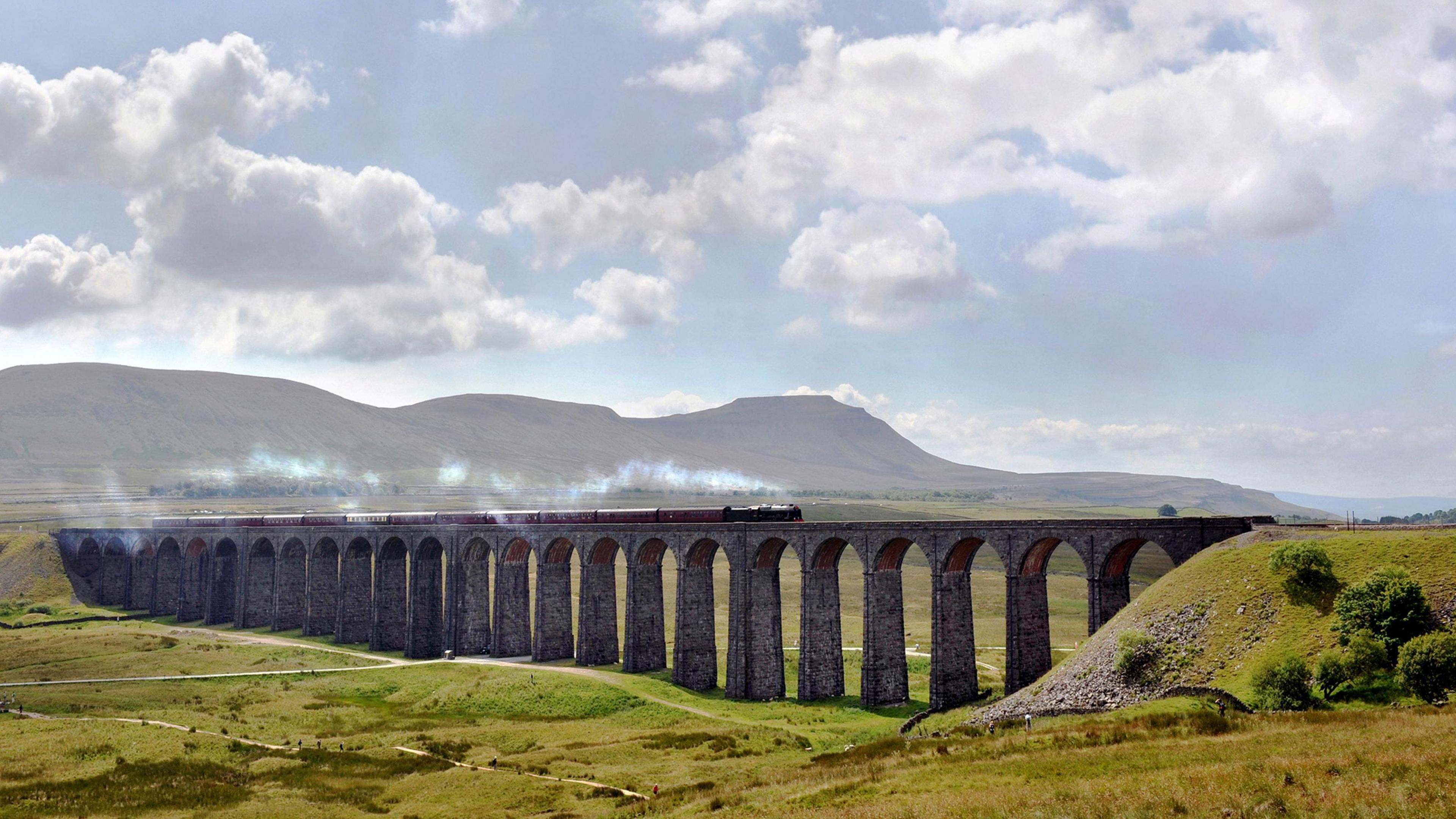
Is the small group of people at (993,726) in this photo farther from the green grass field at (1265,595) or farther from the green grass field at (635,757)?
the green grass field at (1265,595)

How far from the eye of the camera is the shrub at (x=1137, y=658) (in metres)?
43.1

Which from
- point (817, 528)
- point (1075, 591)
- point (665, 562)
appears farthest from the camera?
point (665, 562)

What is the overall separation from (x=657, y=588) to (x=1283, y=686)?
1866 inches

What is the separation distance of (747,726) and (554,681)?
17.5m

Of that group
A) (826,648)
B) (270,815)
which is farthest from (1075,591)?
(270,815)

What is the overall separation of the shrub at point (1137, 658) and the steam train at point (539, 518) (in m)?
24.1

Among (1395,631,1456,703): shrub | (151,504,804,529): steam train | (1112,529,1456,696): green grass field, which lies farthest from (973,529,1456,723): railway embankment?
(151,504,804,529): steam train

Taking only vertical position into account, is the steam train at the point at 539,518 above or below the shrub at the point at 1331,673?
above

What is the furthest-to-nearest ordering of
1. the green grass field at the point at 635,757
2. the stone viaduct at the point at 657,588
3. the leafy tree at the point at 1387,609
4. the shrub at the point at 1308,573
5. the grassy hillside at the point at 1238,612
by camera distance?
the stone viaduct at the point at 657,588, the shrub at the point at 1308,573, the grassy hillside at the point at 1238,612, the leafy tree at the point at 1387,609, the green grass field at the point at 635,757

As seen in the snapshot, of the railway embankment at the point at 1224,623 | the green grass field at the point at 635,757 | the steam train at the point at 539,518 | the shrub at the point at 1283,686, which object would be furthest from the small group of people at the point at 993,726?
the steam train at the point at 539,518

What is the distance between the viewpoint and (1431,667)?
34.0 meters

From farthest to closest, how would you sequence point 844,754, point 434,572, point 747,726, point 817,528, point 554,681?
point 434,572 → point 554,681 → point 817,528 → point 747,726 → point 844,754

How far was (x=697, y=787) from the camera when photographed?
132ft

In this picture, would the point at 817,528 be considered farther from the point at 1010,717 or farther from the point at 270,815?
the point at 270,815
